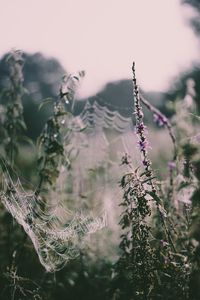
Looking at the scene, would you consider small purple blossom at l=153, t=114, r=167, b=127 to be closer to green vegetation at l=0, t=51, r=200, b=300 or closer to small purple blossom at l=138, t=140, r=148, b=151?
green vegetation at l=0, t=51, r=200, b=300

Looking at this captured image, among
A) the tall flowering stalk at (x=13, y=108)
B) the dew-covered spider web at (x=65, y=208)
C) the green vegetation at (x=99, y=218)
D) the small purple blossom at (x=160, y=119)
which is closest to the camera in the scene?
the green vegetation at (x=99, y=218)

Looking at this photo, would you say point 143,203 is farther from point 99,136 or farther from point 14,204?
point 99,136

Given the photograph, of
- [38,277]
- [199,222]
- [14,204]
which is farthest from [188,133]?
[38,277]

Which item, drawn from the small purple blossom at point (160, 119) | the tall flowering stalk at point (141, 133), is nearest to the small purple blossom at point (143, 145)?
the tall flowering stalk at point (141, 133)

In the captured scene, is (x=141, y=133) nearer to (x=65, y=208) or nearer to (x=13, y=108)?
(x=13, y=108)

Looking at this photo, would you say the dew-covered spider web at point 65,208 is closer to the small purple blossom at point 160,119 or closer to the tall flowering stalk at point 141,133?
the small purple blossom at point 160,119

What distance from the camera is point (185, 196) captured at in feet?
11.7

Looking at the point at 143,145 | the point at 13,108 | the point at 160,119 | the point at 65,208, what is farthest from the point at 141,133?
the point at 65,208

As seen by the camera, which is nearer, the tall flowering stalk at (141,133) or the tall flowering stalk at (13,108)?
the tall flowering stalk at (141,133)

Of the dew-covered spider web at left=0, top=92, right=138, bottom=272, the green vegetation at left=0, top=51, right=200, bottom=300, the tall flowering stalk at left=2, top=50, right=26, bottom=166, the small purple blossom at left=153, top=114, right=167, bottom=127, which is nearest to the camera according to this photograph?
the green vegetation at left=0, top=51, right=200, bottom=300

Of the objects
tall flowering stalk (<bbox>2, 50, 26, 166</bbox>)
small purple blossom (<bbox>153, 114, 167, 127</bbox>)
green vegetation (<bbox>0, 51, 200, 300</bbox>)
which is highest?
tall flowering stalk (<bbox>2, 50, 26, 166</bbox>)

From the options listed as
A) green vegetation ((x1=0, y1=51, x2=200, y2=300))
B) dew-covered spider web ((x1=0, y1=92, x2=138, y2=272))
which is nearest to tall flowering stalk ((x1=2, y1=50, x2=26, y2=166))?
green vegetation ((x1=0, y1=51, x2=200, y2=300))

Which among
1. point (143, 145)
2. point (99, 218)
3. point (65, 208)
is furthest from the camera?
point (65, 208)

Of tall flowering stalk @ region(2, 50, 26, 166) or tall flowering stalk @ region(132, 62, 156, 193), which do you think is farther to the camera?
tall flowering stalk @ region(2, 50, 26, 166)
